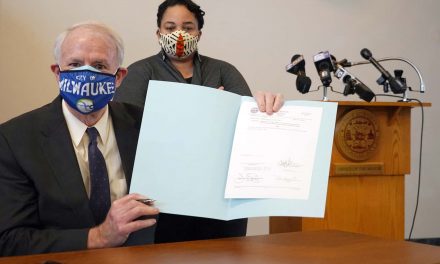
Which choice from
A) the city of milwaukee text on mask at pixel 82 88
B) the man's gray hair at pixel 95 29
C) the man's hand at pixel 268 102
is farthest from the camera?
the man's gray hair at pixel 95 29

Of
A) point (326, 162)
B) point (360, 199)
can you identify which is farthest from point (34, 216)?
point (360, 199)

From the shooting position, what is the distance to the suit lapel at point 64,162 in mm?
1201

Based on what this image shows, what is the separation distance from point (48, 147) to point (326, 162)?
25.9 inches

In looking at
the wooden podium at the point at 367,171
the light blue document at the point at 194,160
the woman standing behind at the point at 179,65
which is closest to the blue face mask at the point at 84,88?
the light blue document at the point at 194,160

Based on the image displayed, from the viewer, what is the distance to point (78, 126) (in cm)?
134

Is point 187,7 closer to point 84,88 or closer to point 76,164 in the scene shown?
point 84,88

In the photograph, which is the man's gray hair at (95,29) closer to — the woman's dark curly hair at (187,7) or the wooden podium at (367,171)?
the woman's dark curly hair at (187,7)

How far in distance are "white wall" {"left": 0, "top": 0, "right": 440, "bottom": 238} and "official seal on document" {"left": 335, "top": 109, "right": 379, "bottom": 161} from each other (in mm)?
1120

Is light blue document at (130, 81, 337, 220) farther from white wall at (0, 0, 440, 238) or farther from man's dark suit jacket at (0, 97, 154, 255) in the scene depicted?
white wall at (0, 0, 440, 238)

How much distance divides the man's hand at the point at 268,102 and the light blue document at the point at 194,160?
0.23ft

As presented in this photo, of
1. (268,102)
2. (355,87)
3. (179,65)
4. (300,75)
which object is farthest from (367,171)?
(268,102)

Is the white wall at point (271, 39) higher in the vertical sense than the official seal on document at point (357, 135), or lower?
higher

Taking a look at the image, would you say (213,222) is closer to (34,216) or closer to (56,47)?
(34,216)

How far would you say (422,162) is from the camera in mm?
4199
